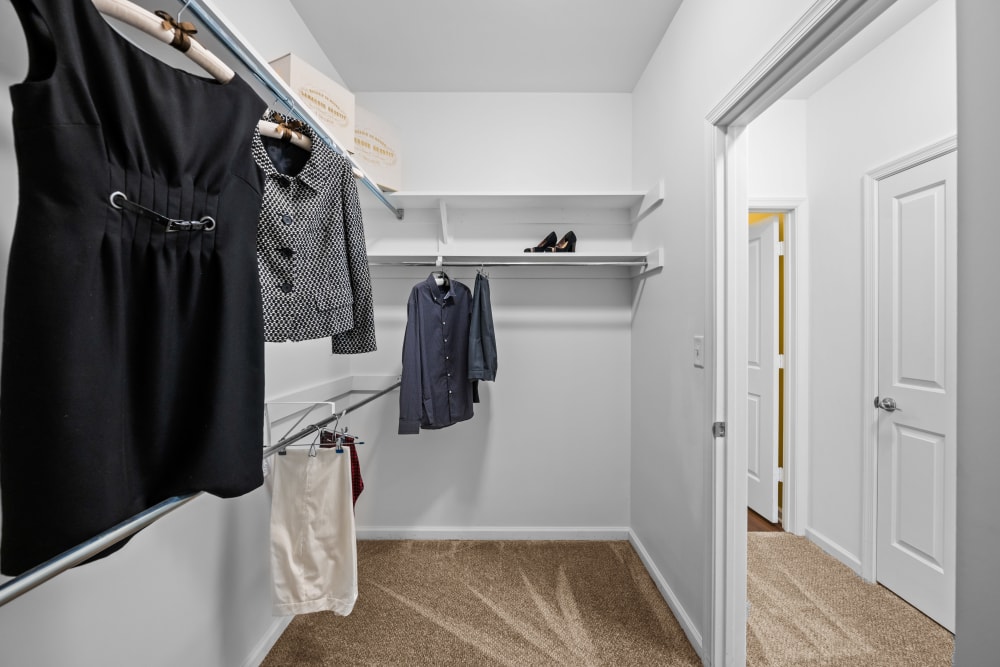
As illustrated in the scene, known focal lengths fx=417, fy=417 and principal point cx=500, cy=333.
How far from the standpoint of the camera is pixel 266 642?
64.1 inches

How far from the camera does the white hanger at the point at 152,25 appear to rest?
622 mm

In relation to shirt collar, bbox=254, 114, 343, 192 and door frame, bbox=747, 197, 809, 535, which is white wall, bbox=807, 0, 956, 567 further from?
shirt collar, bbox=254, 114, 343, 192

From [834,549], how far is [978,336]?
2204 millimetres

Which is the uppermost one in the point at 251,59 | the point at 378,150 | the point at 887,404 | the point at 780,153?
the point at 780,153

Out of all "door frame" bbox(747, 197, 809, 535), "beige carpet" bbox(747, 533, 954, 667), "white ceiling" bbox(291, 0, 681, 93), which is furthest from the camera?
"door frame" bbox(747, 197, 809, 535)

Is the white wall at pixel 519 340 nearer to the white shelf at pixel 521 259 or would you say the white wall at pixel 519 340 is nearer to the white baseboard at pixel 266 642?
the white shelf at pixel 521 259

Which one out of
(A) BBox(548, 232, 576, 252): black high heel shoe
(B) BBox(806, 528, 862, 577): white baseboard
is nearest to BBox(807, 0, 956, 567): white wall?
(B) BBox(806, 528, 862, 577): white baseboard

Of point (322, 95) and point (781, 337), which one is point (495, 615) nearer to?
point (322, 95)

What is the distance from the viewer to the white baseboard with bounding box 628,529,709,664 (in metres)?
1.62

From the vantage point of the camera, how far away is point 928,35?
1784 millimetres

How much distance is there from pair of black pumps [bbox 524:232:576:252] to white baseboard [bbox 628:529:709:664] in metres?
1.70

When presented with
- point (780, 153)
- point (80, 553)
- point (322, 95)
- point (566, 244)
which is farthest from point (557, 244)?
point (80, 553)

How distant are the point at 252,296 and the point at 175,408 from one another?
0.21m

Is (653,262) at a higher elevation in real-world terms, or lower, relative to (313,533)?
higher
